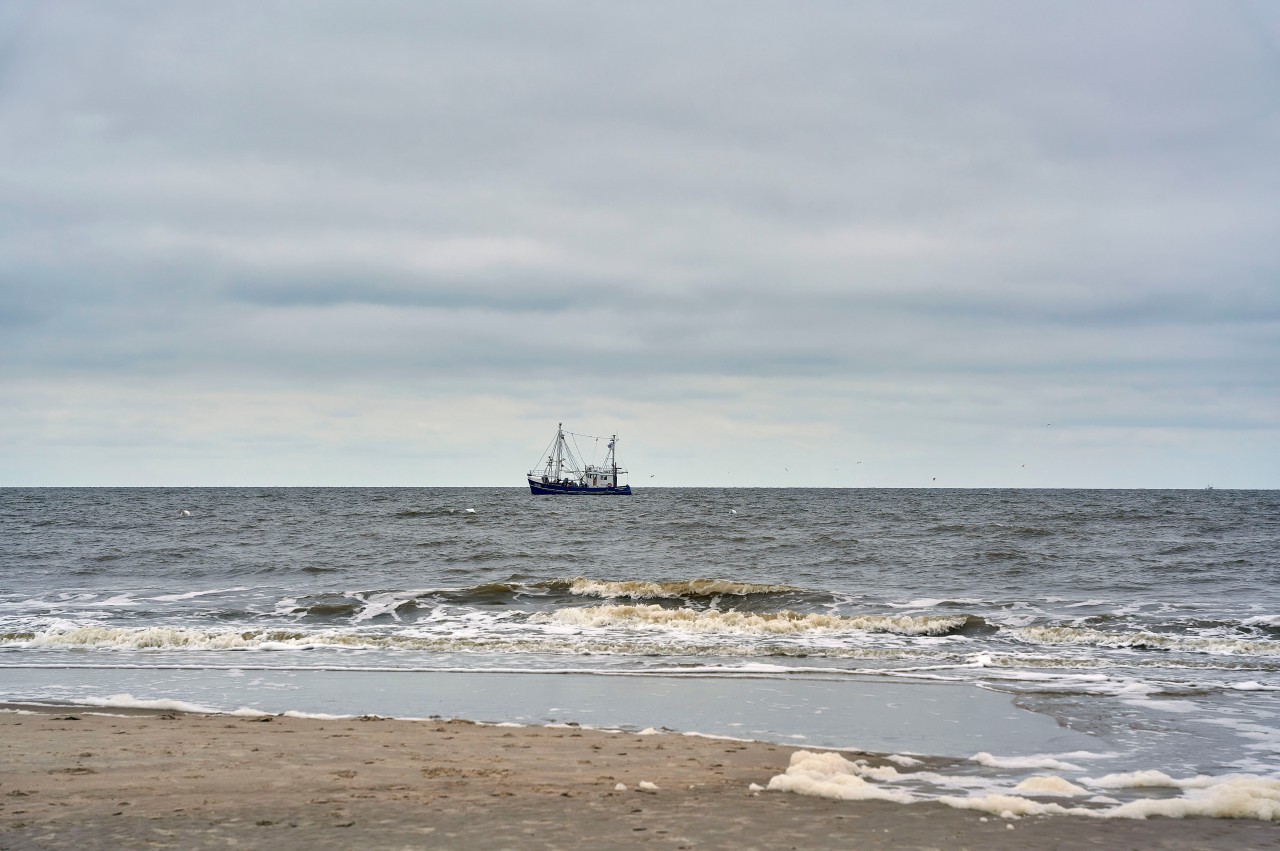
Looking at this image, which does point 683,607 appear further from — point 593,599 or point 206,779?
point 206,779

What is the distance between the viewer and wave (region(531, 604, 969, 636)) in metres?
24.0

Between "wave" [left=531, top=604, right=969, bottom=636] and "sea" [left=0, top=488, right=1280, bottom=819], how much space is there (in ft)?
0.33

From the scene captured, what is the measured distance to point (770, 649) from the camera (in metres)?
20.4

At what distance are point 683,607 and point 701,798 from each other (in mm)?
20998

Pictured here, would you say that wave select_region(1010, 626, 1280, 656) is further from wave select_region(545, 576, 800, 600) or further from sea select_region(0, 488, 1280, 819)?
wave select_region(545, 576, 800, 600)

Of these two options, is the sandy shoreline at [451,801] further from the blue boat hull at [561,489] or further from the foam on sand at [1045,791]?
the blue boat hull at [561,489]

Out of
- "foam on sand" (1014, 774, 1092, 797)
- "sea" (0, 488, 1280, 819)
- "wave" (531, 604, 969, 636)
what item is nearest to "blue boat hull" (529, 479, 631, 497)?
"sea" (0, 488, 1280, 819)

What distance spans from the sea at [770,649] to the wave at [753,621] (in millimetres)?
101

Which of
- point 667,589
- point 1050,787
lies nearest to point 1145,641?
point 1050,787

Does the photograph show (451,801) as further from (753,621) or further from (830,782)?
(753,621)

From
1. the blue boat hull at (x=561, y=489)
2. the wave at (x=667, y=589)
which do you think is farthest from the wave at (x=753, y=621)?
the blue boat hull at (x=561, y=489)

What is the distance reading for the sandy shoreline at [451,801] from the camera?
7629mm

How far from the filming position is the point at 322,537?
55375mm

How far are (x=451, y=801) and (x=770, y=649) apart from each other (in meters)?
12.6
